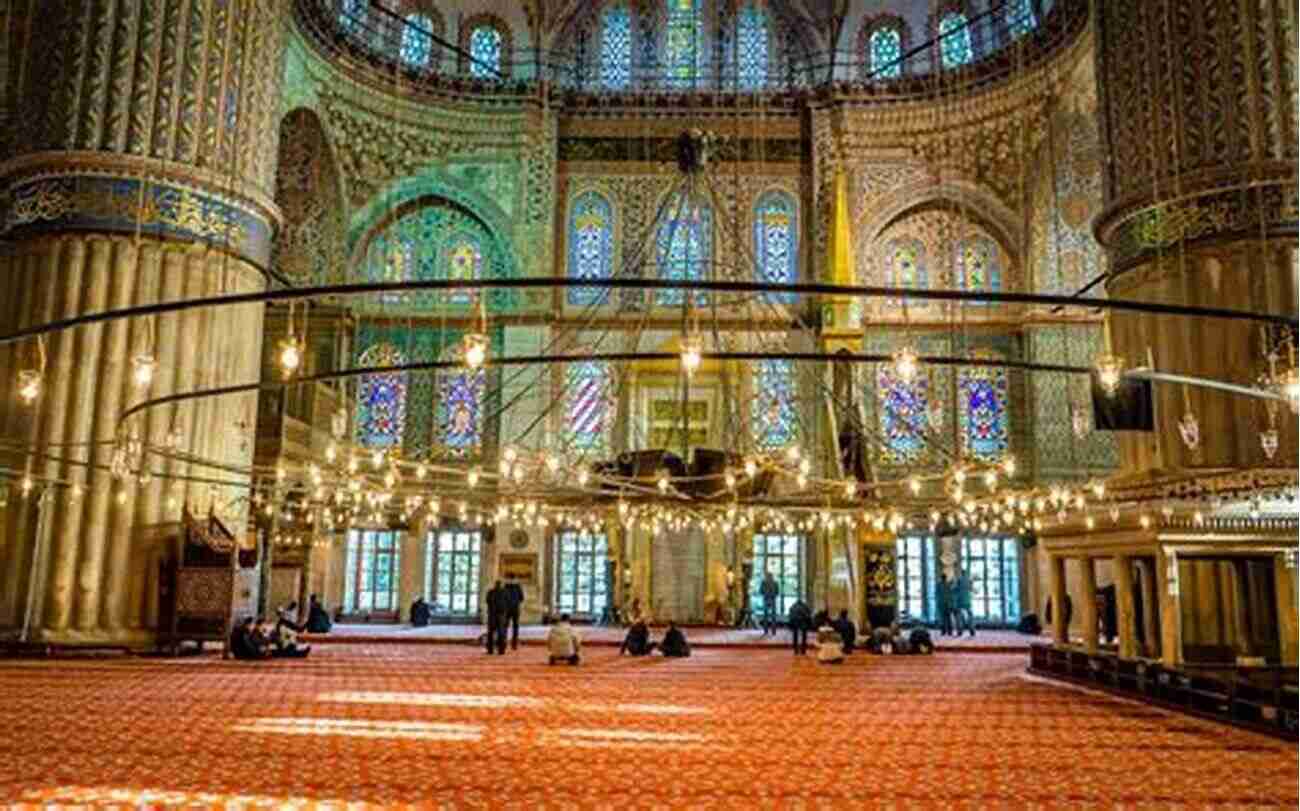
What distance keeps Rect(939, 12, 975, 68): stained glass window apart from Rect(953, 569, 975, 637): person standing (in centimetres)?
861

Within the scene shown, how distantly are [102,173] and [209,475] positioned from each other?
3173 mm

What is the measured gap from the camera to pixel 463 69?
1806 centimetres

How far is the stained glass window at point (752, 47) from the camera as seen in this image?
18.3 m

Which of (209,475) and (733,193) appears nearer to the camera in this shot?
(209,475)

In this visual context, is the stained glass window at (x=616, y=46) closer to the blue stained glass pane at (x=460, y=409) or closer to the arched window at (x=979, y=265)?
the blue stained glass pane at (x=460, y=409)

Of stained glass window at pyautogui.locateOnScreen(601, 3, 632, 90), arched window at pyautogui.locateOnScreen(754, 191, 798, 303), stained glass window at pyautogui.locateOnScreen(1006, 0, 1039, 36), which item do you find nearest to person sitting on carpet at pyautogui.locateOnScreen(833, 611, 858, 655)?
arched window at pyautogui.locateOnScreen(754, 191, 798, 303)

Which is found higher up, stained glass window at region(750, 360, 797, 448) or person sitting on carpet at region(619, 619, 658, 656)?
stained glass window at region(750, 360, 797, 448)

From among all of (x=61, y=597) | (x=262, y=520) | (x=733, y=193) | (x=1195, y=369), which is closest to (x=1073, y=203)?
(x=733, y=193)

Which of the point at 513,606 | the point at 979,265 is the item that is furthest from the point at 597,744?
the point at 979,265

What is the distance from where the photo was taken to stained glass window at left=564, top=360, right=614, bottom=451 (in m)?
17.5

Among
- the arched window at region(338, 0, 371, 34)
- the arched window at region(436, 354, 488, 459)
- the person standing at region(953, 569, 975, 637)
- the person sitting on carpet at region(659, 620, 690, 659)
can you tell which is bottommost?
the person sitting on carpet at region(659, 620, 690, 659)

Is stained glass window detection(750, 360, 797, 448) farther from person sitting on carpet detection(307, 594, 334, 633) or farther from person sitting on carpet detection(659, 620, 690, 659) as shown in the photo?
person sitting on carpet detection(307, 594, 334, 633)

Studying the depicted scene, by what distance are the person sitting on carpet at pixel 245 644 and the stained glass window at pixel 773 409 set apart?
361 inches

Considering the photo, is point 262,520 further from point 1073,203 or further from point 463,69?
point 1073,203
